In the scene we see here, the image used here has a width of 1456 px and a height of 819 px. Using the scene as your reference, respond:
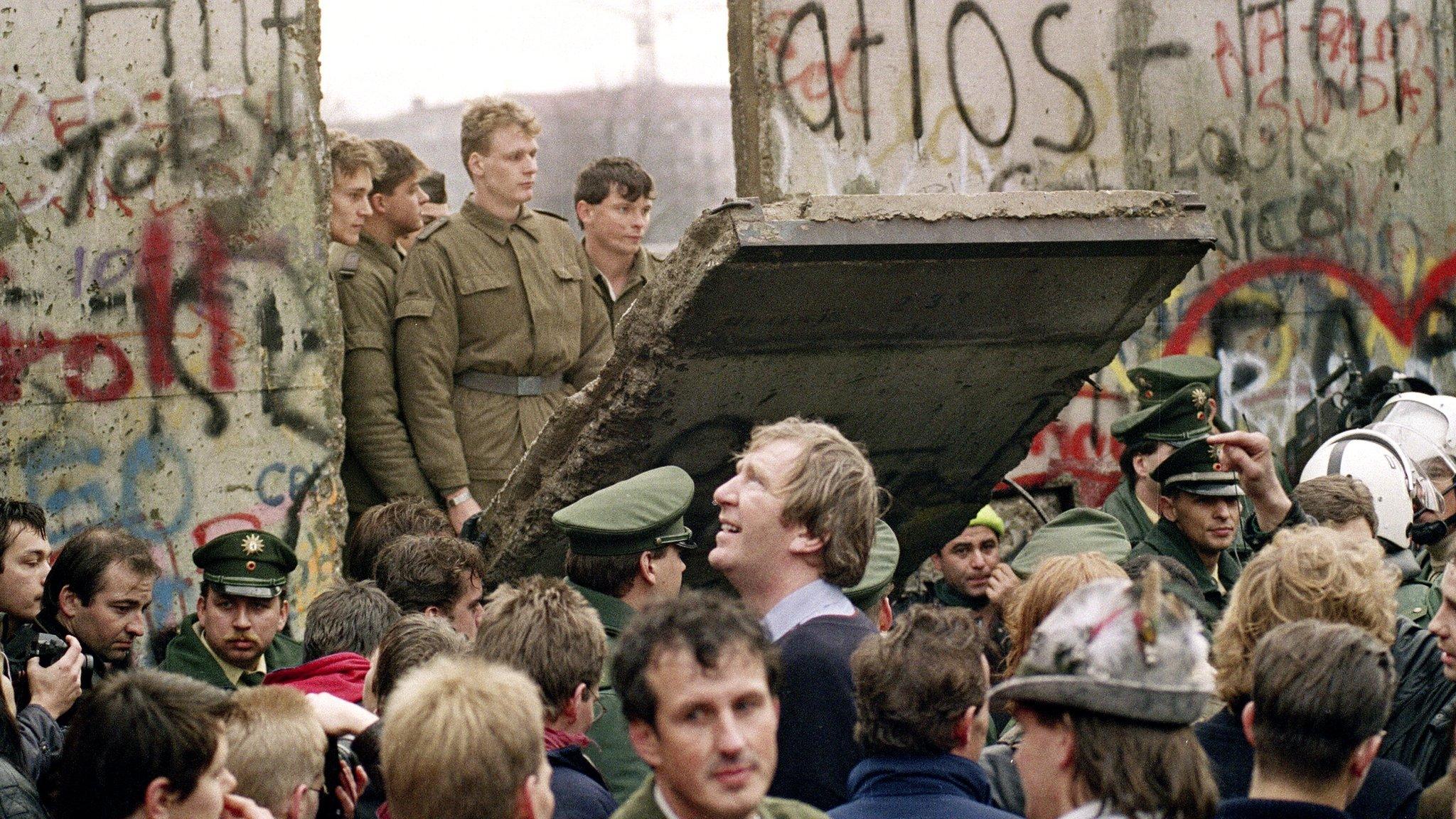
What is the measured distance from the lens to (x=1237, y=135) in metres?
9.62

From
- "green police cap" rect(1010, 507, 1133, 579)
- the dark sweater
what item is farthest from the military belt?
the dark sweater

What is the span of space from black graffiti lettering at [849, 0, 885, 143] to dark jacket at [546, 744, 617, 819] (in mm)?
5828

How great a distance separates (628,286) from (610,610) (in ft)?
10.9

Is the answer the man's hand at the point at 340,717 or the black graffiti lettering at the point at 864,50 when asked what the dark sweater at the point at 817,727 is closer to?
the man's hand at the point at 340,717

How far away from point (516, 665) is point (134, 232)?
13.0 feet

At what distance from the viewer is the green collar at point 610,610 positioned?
4.70 metres

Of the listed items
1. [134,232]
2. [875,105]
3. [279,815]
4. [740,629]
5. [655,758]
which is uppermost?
[875,105]

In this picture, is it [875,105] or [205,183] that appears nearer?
[205,183]

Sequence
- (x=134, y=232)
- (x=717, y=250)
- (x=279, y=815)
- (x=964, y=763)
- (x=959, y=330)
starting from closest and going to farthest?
(x=964, y=763) → (x=279, y=815) → (x=717, y=250) → (x=959, y=330) → (x=134, y=232)

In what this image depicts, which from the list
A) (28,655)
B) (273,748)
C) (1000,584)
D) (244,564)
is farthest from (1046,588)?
(28,655)

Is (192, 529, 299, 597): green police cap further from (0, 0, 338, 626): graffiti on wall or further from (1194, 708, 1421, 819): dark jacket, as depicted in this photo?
(1194, 708, 1421, 819): dark jacket

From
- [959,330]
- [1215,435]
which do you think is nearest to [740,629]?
[959,330]

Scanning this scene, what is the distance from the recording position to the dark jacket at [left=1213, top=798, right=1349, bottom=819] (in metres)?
3.19

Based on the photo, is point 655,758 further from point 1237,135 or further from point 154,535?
point 1237,135
